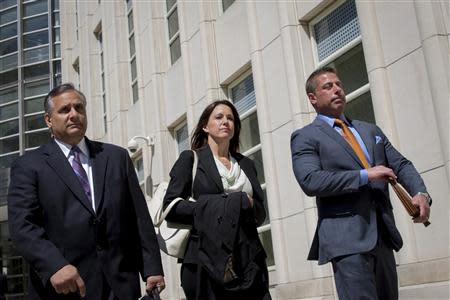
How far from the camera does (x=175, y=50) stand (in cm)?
1587

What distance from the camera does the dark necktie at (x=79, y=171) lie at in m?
3.80

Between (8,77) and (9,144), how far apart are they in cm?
365

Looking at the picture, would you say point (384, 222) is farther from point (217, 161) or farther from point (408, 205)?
point (217, 161)

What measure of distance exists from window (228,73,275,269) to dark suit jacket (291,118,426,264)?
7080 millimetres

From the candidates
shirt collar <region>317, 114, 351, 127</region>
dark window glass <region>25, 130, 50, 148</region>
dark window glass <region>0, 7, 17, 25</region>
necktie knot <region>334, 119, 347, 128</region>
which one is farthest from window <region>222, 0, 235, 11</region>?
dark window glass <region>0, 7, 17, 25</region>

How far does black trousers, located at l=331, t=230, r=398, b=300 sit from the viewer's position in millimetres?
3596

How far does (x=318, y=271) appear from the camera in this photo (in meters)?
→ 9.08

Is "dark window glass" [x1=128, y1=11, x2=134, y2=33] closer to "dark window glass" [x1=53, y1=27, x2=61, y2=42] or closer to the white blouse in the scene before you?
"dark window glass" [x1=53, y1=27, x2=61, y2=42]

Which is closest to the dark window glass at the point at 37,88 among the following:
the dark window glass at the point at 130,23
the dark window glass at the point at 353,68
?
the dark window glass at the point at 130,23

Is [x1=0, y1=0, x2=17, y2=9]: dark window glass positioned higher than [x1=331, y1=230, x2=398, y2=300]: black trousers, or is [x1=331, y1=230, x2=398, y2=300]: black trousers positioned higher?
[x1=0, y1=0, x2=17, y2=9]: dark window glass

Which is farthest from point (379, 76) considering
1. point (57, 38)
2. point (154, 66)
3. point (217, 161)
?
point (57, 38)

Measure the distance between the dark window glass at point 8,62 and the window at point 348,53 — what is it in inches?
1072

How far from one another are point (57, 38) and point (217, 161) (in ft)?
100

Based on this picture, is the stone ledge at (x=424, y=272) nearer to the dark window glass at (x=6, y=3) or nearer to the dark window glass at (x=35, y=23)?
the dark window glass at (x=35, y=23)
